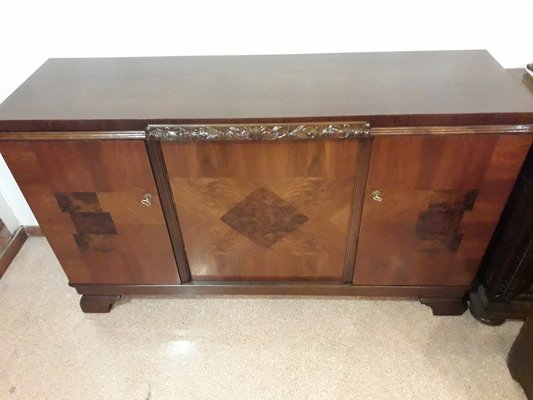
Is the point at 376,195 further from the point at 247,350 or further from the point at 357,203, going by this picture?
the point at 247,350

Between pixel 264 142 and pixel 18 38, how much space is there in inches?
34.0

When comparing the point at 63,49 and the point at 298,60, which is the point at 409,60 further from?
the point at 63,49

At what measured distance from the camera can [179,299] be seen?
54.9 inches

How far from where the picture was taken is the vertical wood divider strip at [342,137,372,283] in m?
0.93

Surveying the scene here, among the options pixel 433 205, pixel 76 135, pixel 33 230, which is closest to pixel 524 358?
pixel 433 205

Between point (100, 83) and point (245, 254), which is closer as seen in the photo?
point (100, 83)

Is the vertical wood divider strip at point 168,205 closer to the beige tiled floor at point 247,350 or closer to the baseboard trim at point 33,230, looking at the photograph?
the beige tiled floor at point 247,350

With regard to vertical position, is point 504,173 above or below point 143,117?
below

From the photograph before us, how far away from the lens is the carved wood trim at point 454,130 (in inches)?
34.6

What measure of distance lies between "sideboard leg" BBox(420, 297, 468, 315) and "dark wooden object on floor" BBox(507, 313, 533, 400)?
19 cm

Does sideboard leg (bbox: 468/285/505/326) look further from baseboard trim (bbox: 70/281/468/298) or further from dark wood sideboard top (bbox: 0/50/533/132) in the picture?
dark wood sideboard top (bbox: 0/50/533/132)

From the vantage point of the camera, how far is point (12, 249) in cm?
157

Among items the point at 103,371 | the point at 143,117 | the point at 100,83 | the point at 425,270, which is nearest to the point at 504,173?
the point at 425,270

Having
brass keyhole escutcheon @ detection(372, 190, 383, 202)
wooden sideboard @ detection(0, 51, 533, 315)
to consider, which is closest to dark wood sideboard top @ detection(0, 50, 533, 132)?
wooden sideboard @ detection(0, 51, 533, 315)
